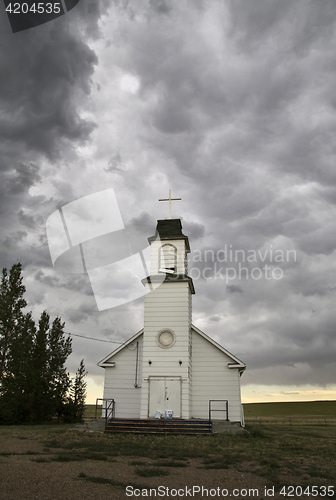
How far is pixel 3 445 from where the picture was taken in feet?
40.7

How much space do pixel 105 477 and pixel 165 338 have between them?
40.5ft

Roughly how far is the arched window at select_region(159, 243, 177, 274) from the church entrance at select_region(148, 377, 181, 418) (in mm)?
5810

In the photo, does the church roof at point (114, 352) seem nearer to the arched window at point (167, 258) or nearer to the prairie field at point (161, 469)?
the arched window at point (167, 258)

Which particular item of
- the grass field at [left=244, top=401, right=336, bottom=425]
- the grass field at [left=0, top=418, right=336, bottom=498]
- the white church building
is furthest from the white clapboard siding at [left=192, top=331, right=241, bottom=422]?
the grass field at [left=244, top=401, right=336, bottom=425]

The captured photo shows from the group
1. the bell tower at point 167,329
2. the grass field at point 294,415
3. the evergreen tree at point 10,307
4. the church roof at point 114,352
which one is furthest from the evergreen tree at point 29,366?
the grass field at point 294,415

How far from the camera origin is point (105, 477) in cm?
788

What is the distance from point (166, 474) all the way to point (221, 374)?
43.5 ft

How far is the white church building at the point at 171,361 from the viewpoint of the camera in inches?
764

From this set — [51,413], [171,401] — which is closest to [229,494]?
[171,401]

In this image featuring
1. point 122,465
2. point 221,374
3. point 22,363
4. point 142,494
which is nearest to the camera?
point 142,494

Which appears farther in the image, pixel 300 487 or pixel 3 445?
pixel 3 445

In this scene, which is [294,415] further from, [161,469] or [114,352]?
[161,469]

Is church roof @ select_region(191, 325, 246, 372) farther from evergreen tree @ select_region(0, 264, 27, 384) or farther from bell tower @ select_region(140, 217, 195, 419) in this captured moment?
evergreen tree @ select_region(0, 264, 27, 384)

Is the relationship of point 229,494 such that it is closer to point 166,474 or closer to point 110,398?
point 166,474
